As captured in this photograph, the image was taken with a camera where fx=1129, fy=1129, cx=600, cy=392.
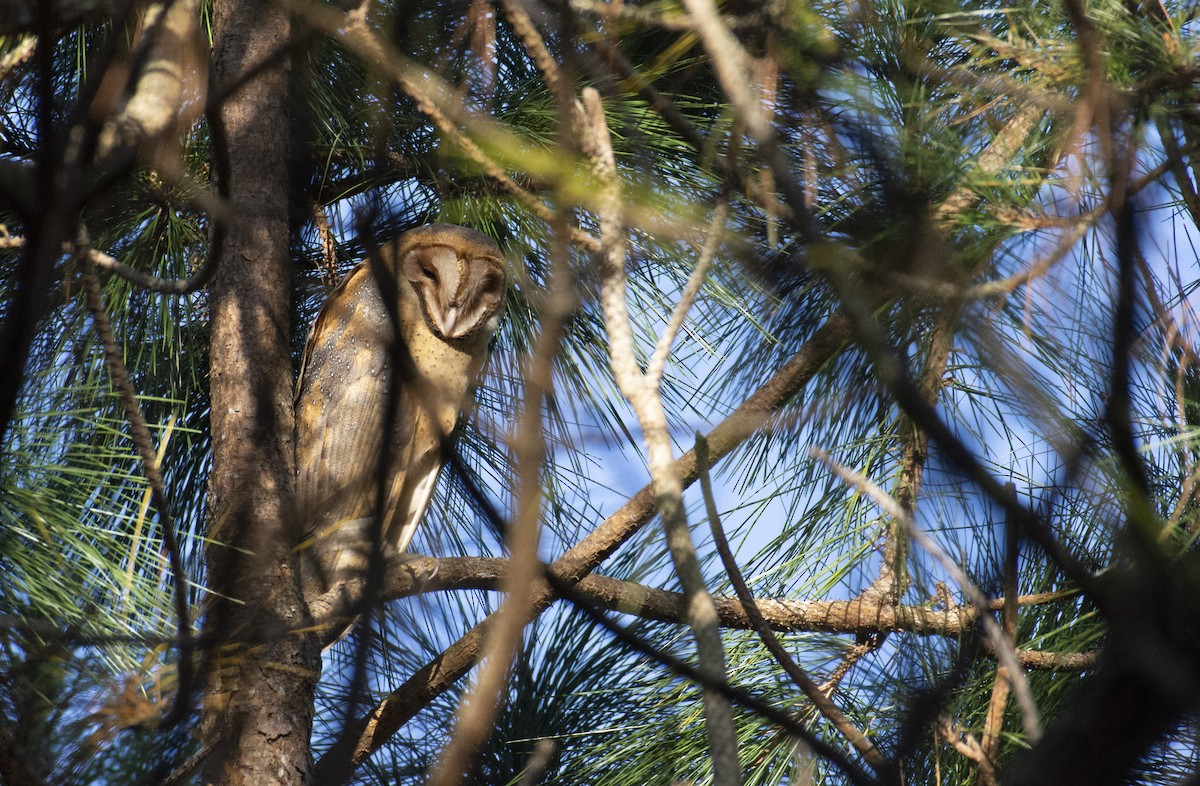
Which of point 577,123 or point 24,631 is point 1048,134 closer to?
point 577,123

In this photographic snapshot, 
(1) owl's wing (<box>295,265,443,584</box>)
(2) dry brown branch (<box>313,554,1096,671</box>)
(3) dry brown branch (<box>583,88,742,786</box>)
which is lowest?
(3) dry brown branch (<box>583,88,742,786</box>)

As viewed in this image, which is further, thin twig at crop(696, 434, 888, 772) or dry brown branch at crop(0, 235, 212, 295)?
dry brown branch at crop(0, 235, 212, 295)

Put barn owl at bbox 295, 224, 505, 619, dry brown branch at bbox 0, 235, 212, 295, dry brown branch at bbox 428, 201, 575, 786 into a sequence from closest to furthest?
dry brown branch at bbox 428, 201, 575, 786, dry brown branch at bbox 0, 235, 212, 295, barn owl at bbox 295, 224, 505, 619

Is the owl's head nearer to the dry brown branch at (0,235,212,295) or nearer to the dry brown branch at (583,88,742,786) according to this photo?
the dry brown branch at (0,235,212,295)

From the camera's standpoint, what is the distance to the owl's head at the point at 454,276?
1998mm

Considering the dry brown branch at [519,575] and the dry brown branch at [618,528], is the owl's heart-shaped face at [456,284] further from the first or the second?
the dry brown branch at [519,575]

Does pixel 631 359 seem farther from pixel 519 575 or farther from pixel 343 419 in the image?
pixel 343 419

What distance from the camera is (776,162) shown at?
524 mm

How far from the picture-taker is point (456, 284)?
1994 millimetres

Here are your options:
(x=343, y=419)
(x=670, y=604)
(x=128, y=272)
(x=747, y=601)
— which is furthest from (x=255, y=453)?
(x=747, y=601)

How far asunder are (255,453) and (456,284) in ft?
1.69

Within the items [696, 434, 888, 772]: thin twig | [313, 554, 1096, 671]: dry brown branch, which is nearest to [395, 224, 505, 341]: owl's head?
[313, 554, 1096, 671]: dry brown branch

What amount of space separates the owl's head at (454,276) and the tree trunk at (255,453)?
10.6 inches

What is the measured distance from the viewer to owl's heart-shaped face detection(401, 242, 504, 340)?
2.00m
